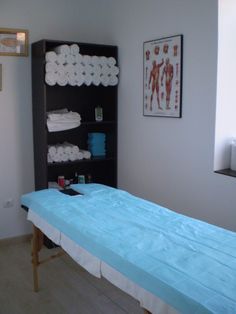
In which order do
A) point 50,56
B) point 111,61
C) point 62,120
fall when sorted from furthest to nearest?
point 111,61 → point 62,120 → point 50,56

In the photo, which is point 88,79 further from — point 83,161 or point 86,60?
point 83,161

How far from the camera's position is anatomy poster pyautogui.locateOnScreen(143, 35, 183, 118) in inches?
115

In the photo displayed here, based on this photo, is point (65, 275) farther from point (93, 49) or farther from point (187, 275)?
point (93, 49)

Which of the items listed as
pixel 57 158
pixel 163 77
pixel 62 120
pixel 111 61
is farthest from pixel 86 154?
pixel 163 77

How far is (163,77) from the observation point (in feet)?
10.0

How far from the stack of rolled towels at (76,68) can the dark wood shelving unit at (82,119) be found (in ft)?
0.26

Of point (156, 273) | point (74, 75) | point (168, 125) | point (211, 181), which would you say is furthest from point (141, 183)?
point (156, 273)

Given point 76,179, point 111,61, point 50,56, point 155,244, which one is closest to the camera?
point 155,244

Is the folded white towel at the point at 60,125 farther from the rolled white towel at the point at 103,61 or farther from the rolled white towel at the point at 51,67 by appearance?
the rolled white towel at the point at 103,61

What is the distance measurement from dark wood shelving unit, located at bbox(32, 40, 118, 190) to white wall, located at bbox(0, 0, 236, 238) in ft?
0.32

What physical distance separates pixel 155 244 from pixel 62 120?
74.9 inches

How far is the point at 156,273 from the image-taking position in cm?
148

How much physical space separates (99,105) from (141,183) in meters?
0.91

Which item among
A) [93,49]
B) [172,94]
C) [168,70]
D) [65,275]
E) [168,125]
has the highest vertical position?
[93,49]
